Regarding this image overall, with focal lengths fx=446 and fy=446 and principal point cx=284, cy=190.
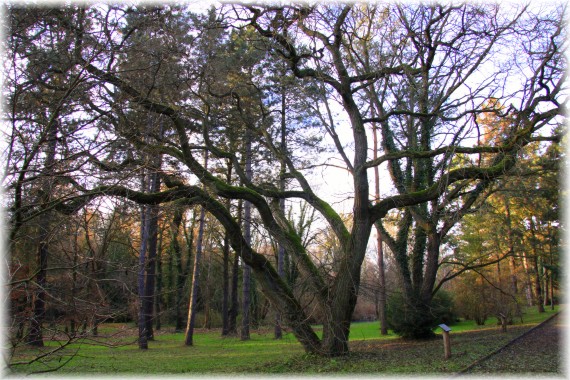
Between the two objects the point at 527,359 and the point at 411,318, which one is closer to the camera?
the point at 527,359

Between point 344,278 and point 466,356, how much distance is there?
11.9 feet

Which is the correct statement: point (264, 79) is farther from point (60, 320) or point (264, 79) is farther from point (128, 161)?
point (60, 320)

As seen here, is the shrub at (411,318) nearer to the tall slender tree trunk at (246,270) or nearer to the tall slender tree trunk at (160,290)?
the tall slender tree trunk at (246,270)

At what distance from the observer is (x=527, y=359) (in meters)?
10.3

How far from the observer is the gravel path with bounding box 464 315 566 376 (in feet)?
29.0

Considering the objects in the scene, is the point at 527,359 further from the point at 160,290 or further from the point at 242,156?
the point at 160,290

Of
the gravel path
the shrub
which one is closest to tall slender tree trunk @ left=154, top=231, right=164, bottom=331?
the gravel path

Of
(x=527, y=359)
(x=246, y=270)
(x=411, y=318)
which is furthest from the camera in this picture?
(x=246, y=270)

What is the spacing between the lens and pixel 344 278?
1113cm

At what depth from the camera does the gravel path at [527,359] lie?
8852mm

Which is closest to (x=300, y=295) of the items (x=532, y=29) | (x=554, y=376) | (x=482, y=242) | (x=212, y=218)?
(x=212, y=218)

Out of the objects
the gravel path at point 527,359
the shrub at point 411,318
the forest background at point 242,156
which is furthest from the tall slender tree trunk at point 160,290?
the shrub at point 411,318

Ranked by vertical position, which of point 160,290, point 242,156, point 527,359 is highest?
point 242,156

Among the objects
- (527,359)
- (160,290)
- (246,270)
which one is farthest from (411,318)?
(160,290)
